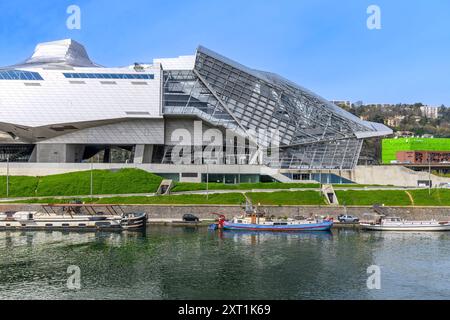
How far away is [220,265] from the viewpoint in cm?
4141

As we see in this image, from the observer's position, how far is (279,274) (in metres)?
38.0

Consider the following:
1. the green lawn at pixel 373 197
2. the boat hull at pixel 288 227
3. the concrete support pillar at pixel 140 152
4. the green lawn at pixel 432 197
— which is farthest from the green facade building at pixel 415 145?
the boat hull at pixel 288 227

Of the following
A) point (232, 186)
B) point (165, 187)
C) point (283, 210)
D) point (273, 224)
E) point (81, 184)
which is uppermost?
point (81, 184)

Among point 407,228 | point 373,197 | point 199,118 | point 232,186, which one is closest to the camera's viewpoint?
point 407,228

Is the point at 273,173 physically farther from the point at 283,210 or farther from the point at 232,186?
the point at 283,210

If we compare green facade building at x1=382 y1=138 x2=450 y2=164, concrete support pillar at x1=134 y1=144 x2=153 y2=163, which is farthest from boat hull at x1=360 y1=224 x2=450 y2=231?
green facade building at x1=382 y1=138 x2=450 y2=164

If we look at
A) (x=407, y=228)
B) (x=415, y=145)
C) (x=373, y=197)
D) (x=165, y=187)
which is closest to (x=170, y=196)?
(x=165, y=187)

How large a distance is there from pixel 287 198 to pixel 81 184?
31889 millimetres

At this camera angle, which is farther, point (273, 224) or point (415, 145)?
point (415, 145)

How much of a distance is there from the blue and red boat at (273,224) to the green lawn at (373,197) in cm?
933

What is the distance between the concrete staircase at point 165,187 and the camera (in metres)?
76.9

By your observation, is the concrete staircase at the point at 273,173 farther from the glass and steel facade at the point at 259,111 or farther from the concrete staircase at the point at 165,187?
the concrete staircase at the point at 165,187
